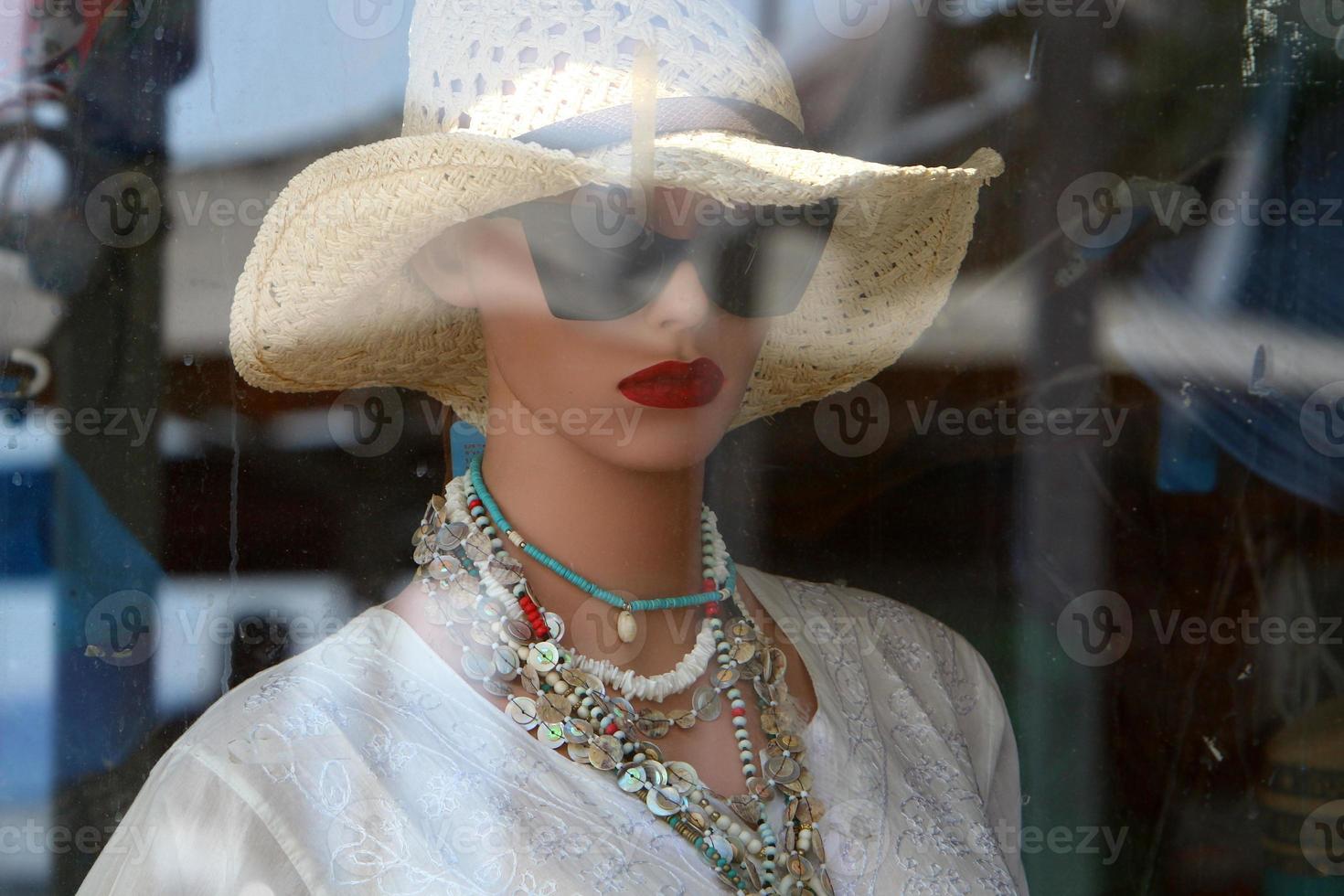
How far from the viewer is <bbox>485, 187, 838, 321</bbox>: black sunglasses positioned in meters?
1.06

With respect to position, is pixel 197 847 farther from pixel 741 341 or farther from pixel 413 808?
pixel 741 341

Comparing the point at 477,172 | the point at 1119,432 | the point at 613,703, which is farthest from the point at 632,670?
the point at 1119,432

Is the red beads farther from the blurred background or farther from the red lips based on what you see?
the blurred background

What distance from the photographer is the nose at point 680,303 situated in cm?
107

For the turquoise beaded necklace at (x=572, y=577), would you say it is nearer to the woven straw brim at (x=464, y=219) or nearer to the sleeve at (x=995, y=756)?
the woven straw brim at (x=464, y=219)

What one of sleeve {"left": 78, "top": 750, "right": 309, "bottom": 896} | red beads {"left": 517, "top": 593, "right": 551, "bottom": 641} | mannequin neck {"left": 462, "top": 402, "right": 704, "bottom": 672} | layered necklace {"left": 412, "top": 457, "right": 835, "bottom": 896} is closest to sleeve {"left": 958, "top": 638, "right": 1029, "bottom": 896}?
layered necklace {"left": 412, "top": 457, "right": 835, "bottom": 896}

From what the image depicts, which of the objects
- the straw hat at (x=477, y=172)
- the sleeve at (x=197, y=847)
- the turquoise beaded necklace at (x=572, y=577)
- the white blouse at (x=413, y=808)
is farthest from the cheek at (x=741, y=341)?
the sleeve at (x=197, y=847)

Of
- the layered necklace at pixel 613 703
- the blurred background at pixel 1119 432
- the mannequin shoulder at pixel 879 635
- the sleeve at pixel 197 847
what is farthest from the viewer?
the blurred background at pixel 1119 432

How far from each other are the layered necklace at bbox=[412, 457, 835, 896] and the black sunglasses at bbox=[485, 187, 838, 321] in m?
0.23

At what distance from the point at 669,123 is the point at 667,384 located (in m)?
0.21

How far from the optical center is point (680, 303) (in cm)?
108

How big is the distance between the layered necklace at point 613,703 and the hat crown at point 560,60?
1.07ft

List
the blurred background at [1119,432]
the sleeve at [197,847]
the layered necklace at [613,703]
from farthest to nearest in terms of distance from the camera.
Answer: the blurred background at [1119,432] < the layered necklace at [613,703] < the sleeve at [197,847]

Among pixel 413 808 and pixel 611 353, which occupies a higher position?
pixel 611 353
